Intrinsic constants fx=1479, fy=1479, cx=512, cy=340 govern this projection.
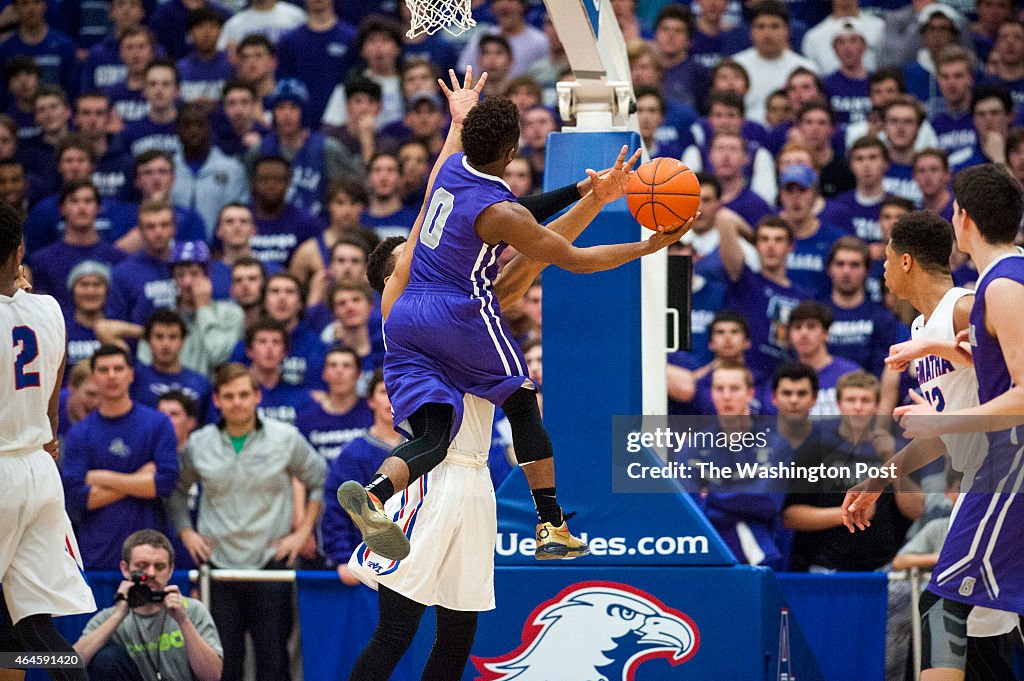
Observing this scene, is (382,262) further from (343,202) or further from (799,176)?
(799,176)

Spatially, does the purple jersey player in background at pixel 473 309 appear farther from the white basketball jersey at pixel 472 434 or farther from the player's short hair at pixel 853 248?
the player's short hair at pixel 853 248

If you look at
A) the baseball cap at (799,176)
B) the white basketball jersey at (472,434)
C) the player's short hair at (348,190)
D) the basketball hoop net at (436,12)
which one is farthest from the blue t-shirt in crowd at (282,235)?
the white basketball jersey at (472,434)

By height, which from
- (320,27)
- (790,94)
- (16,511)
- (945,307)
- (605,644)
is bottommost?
(605,644)

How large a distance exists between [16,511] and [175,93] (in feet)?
27.8

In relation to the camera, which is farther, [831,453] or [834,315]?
[834,315]

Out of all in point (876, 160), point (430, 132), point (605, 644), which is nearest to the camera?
point (605, 644)

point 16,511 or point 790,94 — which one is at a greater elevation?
point 790,94

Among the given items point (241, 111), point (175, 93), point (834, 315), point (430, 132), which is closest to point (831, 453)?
point (834, 315)

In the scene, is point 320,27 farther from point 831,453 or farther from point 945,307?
point 945,307

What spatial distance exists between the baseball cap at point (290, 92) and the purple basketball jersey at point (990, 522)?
8.60 meters

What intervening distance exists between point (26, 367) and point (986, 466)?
4.07m

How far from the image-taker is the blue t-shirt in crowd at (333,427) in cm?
996

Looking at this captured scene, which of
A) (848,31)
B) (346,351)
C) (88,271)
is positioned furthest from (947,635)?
(848,31)

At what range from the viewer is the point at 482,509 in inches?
245
